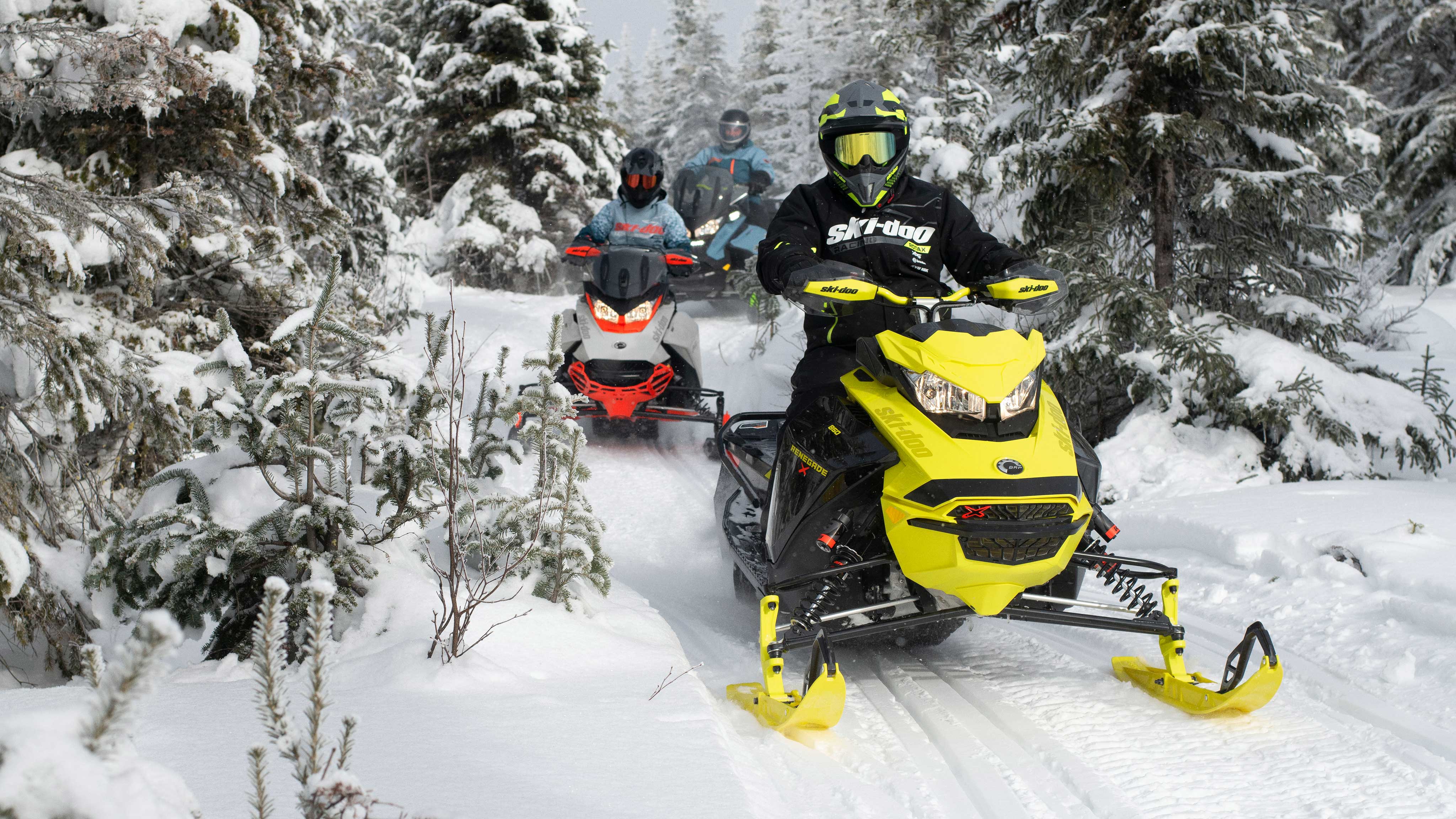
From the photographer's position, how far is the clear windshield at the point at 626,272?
308 inches

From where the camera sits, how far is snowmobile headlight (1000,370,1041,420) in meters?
3.03

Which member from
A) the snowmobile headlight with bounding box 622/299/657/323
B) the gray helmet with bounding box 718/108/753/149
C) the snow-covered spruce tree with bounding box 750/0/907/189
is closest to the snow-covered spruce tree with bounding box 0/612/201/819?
the snowmobile headlight with bounding box 622/299/657/323

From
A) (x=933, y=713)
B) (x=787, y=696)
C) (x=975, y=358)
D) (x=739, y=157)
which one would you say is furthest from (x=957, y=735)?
(x=739, y=157)

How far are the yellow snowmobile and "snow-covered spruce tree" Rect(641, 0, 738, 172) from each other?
110ft

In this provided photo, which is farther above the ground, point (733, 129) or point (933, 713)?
point (733, 129)

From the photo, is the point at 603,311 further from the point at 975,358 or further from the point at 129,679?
the point at 129,679

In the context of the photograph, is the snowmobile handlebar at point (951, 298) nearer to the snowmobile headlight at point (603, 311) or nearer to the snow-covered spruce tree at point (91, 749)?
the snow-covered spruce tree at point (91, 749)

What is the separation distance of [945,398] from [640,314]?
5033 millimetres

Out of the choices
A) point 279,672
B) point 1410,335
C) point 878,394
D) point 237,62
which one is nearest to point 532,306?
point 237,62

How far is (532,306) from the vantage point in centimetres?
1424

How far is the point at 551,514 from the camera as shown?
369 centimetres

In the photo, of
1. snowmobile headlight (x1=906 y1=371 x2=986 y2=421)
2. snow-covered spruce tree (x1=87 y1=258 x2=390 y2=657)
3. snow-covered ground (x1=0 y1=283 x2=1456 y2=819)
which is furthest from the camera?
snow-covered spruce tree (x1=87 y1=258 x2=390 y2=657)

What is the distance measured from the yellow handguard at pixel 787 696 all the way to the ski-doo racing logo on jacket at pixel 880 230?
1575 mm

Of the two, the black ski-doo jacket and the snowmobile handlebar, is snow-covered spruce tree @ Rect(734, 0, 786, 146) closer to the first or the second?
the black ski-doo jacket
